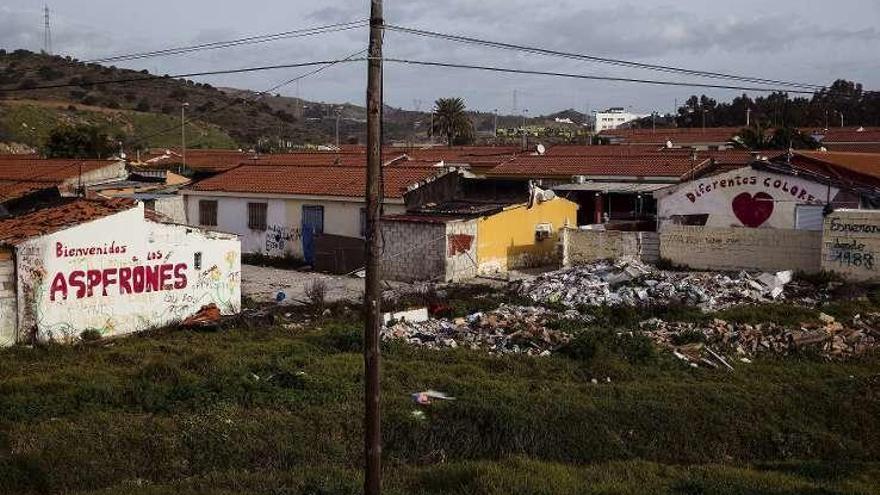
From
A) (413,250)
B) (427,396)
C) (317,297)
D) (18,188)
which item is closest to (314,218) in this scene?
(413,250)

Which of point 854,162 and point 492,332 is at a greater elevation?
point 854,162

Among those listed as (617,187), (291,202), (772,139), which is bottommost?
(291,202)

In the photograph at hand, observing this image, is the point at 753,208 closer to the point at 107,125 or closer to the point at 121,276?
the point at 121,276

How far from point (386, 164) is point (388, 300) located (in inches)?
647

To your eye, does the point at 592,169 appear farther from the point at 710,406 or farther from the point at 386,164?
the point at 710,406

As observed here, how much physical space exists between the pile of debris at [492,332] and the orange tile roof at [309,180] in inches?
485

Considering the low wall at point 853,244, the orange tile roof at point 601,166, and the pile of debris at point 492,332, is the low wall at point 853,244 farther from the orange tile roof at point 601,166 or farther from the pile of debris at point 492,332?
the orange tile roof at point 601,166

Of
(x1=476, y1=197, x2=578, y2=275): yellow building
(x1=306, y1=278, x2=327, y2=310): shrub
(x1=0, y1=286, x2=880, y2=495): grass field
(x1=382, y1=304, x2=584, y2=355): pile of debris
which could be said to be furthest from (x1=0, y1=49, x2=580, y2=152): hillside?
(x1=0, y1=286, x2=880, y2=495): grass field

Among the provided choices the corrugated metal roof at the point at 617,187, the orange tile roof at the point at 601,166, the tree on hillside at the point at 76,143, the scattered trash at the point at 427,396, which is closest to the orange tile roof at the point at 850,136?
the orange tile roof at the point at 601,166

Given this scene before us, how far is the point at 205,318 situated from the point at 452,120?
58930 millimetres

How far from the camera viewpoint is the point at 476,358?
17.7m

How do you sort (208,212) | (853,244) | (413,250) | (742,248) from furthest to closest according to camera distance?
(208,212), (413,250), (742,248), (853,244)

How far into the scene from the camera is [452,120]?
78750mm

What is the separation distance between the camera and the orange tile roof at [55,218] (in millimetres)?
19031
